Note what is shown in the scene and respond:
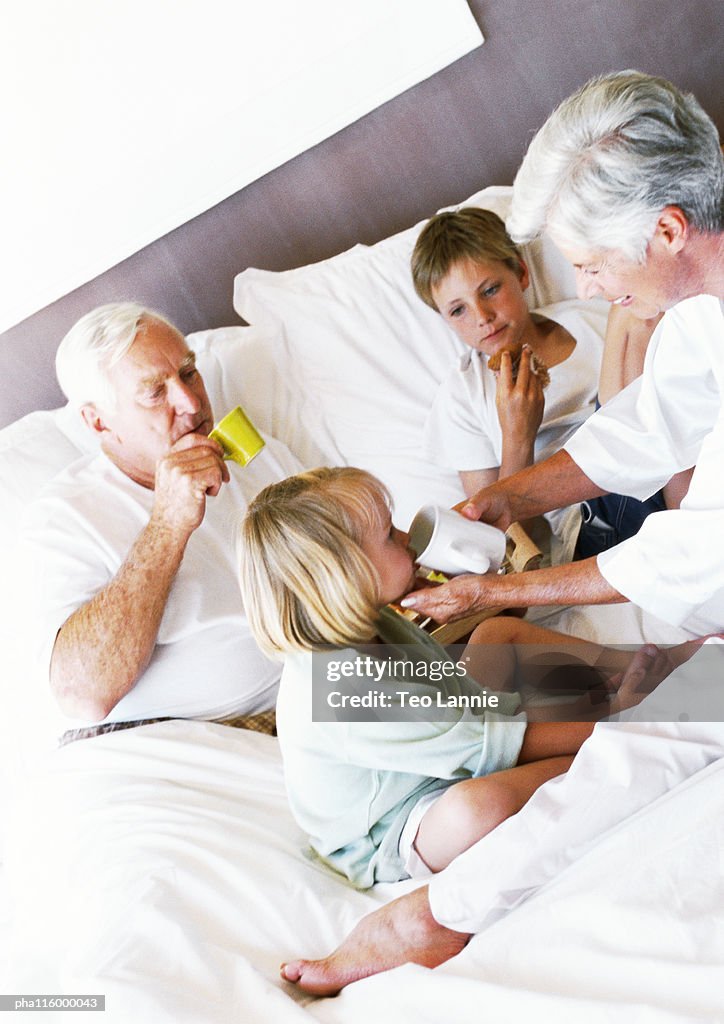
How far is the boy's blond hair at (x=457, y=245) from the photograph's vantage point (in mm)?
1920

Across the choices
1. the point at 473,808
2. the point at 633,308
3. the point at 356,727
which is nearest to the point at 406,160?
the point at 633,308

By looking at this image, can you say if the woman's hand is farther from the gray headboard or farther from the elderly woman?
the gray headboard

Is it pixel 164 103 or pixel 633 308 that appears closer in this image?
pixel 633 308

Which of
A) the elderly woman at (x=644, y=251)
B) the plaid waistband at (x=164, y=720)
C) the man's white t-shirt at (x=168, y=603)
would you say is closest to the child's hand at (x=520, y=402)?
the elderly woman at (x=644, y=251)

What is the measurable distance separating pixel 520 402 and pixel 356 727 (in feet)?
2.60

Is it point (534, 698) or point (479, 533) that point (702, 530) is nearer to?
point (479, 533)

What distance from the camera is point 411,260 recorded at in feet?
6.66

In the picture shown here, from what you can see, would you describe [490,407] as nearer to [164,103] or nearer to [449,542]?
[449,542]

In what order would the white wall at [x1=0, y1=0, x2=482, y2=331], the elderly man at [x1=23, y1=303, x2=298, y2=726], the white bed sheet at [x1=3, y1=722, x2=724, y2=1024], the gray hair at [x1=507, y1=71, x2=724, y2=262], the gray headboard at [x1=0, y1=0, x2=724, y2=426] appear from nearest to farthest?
the white bed sheet at [x1=3, y1=722, x2=724, y2=1024] → the gray hair at [x1=507, y1=71, x2=724, y2=262] → the elderly man at [x1=23, y1=303, x2=298, y2=726] → the white wall at [x1=0, y1=0, x2=482, y2=331] → the gray headboard at [x1=0, y1=0, x2=724, y2=426]

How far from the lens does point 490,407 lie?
1942 millimetres

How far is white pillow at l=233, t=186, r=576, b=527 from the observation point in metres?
2.04

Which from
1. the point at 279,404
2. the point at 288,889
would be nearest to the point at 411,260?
the point at 279,404

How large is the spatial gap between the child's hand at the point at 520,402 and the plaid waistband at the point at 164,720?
0.69 m

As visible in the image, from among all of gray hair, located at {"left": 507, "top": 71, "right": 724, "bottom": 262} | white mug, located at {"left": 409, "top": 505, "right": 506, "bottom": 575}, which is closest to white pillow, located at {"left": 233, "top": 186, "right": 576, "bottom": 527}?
white mug, located at {"left": 409, "top": 505, "right": 506, "bottom": 575}
